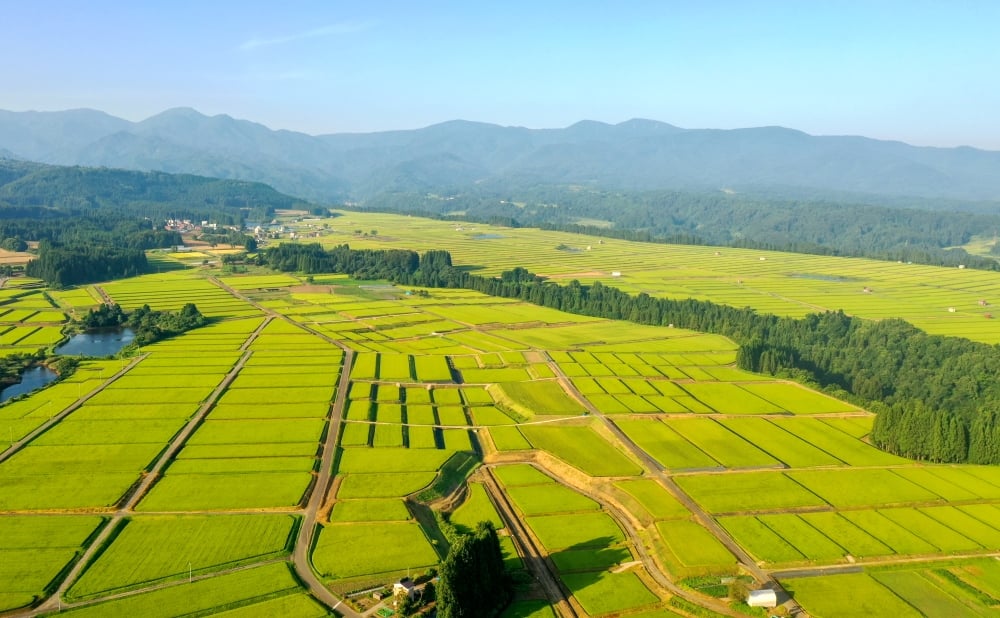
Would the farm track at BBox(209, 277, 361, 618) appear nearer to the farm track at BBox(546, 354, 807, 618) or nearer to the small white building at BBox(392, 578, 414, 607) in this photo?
the small white building at BBox(392, 578, 414, 607)

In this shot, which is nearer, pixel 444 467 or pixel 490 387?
pixel 444 467

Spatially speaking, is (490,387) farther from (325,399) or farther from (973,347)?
(973,347)

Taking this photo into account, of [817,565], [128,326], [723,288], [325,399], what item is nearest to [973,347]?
[723,288]

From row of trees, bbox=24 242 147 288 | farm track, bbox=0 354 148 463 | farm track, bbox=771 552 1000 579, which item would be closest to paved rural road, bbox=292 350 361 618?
farm track, bbox=0 354 148 463

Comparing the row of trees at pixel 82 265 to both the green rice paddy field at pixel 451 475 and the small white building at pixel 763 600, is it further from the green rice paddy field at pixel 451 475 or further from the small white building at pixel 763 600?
the small white building at pixel 763 600

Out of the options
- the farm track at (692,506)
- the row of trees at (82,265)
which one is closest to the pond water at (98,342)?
the row of trees at (82,265)
